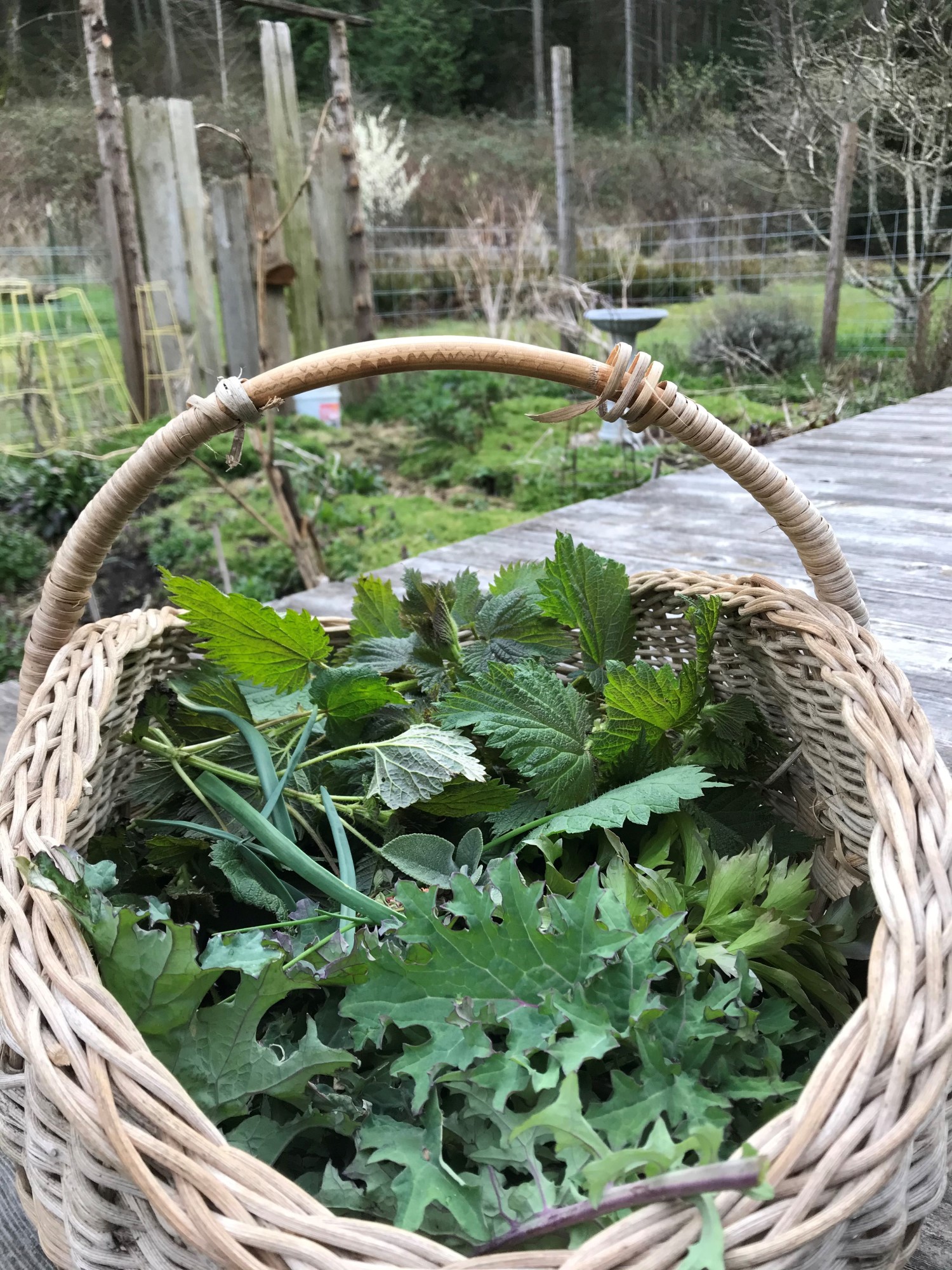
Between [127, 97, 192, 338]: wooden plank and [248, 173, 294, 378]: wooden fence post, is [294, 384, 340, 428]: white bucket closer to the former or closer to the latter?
[248, 173, 294, 378]: wooden fence post

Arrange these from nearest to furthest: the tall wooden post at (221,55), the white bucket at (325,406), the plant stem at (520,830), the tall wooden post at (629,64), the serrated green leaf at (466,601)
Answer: the plant stem at (520,830) < the serrated green leaf at (466,601) < the white bucket at (325,406) < the tall wooden post at (629,64) < the tall wooden post at (221,55)

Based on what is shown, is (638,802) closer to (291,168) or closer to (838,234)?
(291,168)

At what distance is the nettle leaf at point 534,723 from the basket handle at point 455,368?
22 centimetres

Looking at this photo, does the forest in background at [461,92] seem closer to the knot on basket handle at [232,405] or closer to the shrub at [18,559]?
the shrub at [18,559]

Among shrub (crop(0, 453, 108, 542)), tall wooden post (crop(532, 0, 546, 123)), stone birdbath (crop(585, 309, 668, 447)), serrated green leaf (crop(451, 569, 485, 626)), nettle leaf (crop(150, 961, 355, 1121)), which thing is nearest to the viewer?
nettle leaf (crop(150, 961, 355, 1121))

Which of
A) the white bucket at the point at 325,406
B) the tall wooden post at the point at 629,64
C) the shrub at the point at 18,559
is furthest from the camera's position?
the tall wooden post at the point at 629,64

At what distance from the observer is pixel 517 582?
103 centimetres

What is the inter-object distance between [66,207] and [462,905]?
882cm

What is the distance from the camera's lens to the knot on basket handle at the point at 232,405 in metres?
0.67

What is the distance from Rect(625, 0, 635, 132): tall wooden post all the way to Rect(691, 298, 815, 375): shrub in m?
4.09

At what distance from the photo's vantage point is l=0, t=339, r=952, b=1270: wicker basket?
1.24ft

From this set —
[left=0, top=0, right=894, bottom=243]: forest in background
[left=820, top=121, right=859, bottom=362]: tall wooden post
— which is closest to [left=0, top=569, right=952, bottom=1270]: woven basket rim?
[left=0, top=0, right=894, bottom=243]: forest in background

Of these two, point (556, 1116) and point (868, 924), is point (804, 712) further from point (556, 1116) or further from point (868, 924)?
point (556, 1116)

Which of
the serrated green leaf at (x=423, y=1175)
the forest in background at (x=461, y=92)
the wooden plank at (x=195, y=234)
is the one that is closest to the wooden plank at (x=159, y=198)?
the wooden plank at (x=195, y=234)
